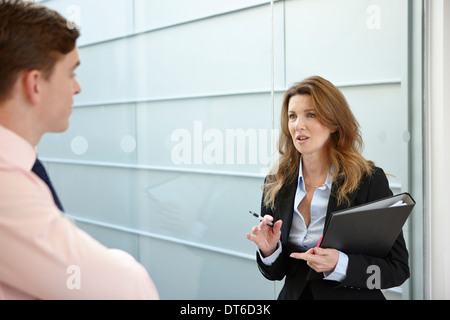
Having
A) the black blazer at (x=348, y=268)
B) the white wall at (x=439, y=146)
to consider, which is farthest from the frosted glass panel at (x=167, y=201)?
the white wall at (x=439, y=146)

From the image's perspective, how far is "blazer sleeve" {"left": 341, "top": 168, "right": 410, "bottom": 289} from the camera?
166 centimetres

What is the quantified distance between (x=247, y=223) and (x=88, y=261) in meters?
1.21

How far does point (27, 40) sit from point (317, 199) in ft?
4.18

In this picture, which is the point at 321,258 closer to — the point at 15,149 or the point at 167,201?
the point at 167,201

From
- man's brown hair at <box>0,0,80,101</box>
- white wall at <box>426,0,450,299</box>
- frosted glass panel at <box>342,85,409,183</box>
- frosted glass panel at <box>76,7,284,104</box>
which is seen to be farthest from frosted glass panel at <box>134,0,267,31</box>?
white wall at <box>426,0,450,299</box>

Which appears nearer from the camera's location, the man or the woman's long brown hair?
the man

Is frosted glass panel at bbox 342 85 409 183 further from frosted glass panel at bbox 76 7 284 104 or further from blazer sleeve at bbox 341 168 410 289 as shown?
blazer sleeve at bbox 341 168 410 289

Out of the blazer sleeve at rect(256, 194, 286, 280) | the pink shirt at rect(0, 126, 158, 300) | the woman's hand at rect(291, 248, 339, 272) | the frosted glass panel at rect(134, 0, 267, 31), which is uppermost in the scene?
the frosted glass panel at rect(134, 0, 267, 31)

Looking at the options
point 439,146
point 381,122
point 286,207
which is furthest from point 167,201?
point 439,146

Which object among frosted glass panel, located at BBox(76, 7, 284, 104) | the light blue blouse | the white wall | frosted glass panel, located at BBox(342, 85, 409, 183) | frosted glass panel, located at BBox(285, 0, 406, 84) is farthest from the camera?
the white wall

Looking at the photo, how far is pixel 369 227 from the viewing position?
1.61 meters

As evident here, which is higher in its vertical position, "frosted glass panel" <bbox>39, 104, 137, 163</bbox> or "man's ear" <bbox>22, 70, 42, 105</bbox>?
"man's ear" <bbox>22, 70, 42, 105</bbox>

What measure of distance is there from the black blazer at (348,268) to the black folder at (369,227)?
44 millimetres
